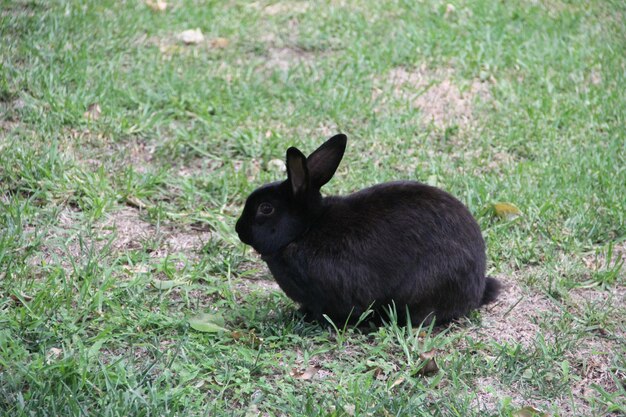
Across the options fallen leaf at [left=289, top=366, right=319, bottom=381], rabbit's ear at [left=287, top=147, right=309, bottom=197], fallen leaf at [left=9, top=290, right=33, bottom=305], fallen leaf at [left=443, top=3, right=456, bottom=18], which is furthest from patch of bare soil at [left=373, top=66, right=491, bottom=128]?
fallen leaf at [left=9, top=290, right=33, bottom=305]

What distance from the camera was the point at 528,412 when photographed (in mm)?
3281

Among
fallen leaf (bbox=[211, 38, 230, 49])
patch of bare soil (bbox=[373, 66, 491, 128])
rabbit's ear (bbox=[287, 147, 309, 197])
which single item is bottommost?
patch of bare soil (bbox=[373, 66, 491, 128])

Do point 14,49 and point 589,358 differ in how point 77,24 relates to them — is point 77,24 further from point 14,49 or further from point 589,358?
point 589,358

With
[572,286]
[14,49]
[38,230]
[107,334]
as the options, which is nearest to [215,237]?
[38,230]

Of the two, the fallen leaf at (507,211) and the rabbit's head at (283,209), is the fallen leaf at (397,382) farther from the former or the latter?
the fallen leaf at (507,211)

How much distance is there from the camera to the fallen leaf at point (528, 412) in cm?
327

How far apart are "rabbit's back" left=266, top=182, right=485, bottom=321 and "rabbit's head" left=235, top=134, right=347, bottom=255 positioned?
0.19 ft

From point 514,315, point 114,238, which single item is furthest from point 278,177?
point 514,315

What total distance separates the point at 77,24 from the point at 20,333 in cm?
358

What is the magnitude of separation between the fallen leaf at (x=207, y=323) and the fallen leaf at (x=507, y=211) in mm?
1837

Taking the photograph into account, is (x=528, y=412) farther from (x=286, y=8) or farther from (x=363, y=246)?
(x=286, y=8)

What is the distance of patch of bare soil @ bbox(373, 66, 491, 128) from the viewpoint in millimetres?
6109

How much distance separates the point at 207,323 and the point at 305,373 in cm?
54

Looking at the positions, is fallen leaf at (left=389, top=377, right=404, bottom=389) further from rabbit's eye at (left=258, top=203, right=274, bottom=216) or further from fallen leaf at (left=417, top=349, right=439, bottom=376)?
rabbit's eye at (left=258, top=203, right=274, bottom=216)
